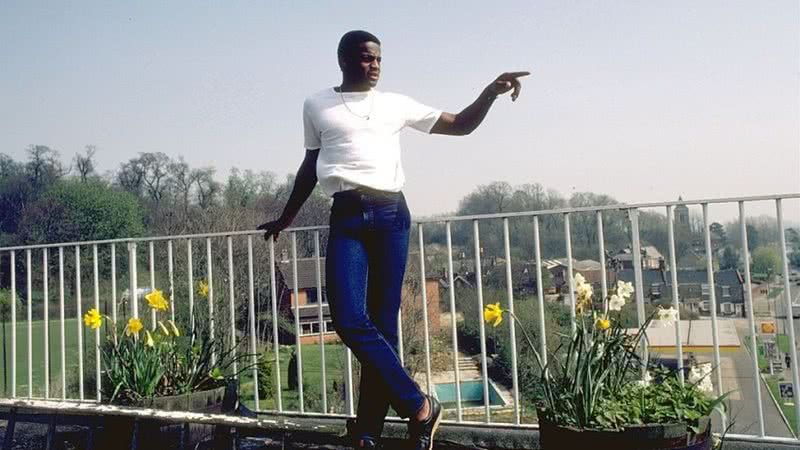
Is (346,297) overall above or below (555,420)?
above

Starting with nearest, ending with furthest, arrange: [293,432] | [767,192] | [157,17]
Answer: [767,192] → [293,432] → [157,17]

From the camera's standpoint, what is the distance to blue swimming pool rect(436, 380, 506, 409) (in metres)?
2.37

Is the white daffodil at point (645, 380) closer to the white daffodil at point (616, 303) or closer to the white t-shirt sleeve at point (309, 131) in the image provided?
the white daffodil at point (616, 303)

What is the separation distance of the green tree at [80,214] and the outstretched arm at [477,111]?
12.3 ft

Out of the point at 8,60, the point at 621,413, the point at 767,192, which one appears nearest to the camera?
the point at 621,413

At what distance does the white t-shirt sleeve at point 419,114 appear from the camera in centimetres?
188

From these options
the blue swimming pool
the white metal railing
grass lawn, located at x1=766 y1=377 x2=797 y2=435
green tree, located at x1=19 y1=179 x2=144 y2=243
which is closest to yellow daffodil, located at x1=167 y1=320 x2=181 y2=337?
the white metal railing

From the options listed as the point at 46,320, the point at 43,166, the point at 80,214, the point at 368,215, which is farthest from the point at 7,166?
the point at 368,215

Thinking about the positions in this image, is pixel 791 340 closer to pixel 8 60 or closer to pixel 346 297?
pixel 346 297

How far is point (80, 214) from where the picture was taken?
7.25m

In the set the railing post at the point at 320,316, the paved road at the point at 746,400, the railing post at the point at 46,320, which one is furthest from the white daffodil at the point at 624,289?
the railing post at the point at 46,320

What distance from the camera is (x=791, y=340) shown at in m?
1.89

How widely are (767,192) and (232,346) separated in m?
1.94

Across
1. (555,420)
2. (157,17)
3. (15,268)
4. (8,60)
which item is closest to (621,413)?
(555,420)
